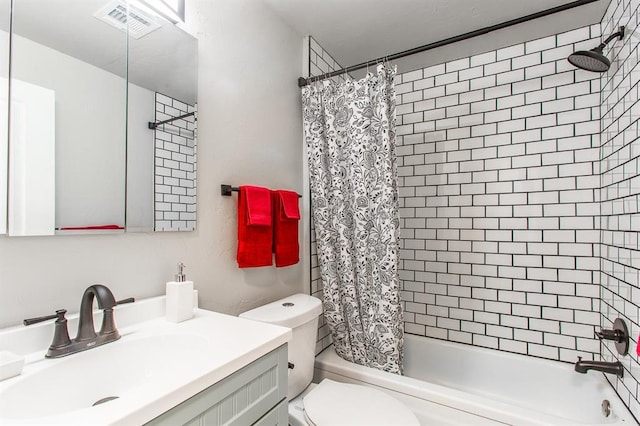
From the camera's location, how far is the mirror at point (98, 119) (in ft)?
2.74

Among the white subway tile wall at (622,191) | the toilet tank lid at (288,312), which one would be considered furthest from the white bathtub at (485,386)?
the toilet tank lid at (288,312)

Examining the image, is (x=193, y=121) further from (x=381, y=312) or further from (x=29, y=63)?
(x=381, y=312)

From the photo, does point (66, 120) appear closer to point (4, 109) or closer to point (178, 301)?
point (4, 109)

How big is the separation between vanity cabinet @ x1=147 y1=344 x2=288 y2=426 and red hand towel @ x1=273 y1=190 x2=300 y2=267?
714 millimetres

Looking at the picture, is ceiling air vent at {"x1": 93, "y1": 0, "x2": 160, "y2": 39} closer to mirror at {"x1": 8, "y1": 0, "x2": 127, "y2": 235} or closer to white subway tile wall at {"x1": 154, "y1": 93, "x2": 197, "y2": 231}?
mirror at {"x1": 8, "y1": 0, "x2": 127, "y2": 235}

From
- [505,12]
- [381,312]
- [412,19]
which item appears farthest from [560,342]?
[412,19]

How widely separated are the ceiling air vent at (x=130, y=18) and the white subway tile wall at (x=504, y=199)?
5.85 feet

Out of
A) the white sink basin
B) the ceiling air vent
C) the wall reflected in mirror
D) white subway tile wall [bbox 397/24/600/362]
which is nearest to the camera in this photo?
the white sink basin

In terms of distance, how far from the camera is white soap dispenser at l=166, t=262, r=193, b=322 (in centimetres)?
106

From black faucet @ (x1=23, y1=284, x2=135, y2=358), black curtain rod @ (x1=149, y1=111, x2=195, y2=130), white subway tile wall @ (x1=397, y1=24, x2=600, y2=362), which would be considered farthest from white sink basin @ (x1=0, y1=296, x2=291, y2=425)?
white subway tile wall @ (x1=397, y1=24, x2=600, y2=362)

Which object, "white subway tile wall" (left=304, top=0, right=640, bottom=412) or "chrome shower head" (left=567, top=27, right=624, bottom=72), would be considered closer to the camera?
"chrome shower head" (left=567, top=27, right=624, bottom=72)

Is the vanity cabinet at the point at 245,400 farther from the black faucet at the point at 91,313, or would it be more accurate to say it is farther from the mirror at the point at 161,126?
the mirror at the point at 161,126

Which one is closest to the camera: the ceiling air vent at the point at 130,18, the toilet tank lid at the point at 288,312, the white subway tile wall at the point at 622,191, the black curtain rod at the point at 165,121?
the ceiling air vent at the point at 130,18

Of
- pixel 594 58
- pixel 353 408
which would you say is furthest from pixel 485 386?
pixel 594 58
